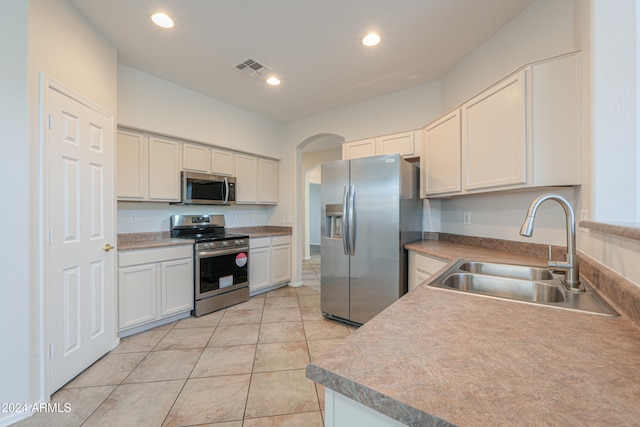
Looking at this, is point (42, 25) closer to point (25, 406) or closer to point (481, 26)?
point (25, 406)

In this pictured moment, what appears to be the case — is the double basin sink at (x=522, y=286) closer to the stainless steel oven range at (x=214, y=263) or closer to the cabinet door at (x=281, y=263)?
the stainless steel oven range at (x=214, y=263)

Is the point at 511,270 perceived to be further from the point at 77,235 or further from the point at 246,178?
the point at 246,178

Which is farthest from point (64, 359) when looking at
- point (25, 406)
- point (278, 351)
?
point (278, 351)

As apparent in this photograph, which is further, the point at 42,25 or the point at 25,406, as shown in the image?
the point at 42,25

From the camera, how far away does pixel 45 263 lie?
1627mm

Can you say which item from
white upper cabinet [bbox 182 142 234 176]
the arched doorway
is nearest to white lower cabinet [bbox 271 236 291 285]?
the arched doorway

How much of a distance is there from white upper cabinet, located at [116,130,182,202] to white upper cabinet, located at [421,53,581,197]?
3069 mm

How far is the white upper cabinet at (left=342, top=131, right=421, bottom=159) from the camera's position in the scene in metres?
2.91

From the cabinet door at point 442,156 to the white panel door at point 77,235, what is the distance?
2.94 m

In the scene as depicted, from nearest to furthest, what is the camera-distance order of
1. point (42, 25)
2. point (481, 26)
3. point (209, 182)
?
point (42, 25)
point (481, 26)
point (209, 182)

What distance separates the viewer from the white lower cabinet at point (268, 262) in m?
3.70

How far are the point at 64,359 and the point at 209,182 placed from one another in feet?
7.00

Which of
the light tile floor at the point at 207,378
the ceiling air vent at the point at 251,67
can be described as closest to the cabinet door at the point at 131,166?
the ceiling air vent at the point at 251,67

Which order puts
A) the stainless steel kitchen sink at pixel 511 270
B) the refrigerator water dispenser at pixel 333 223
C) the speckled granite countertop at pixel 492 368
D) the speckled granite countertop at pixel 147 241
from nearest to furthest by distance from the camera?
the speckled granite countertop at pixel 492 368 < the stainless steel kitchen sink at pixel 511 270 < the speckled granite countertop at pixel 147 241 < the refrigerator water dispenser at pixel 333 223
